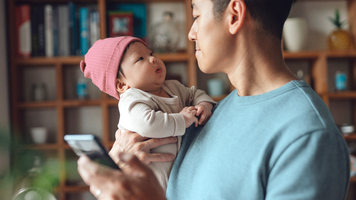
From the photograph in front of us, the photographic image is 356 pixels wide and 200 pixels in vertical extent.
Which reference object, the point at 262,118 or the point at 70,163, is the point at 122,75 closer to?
the point at 262,118

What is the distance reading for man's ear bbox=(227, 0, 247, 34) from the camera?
74 cm

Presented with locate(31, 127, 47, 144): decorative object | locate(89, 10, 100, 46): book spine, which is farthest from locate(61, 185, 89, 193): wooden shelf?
locate(89, 10, 100, 46): book spine

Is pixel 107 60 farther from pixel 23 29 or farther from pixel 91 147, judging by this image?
pixel 23 29

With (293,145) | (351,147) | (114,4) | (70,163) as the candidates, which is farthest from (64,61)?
(351,147)

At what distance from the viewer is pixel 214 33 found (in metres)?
0.78

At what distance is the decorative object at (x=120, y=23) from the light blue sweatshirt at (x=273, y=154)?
6.91 feet

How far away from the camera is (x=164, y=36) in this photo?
8.79 feet

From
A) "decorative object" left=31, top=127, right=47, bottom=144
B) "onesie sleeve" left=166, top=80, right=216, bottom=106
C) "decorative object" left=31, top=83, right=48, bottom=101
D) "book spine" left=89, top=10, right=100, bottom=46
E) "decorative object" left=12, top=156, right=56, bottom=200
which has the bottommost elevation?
"decorative object" left=12, top=156, right=56, bottom=200

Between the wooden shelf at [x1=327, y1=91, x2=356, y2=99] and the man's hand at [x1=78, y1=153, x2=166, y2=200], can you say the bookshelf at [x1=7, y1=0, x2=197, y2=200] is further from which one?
the man's hand at [x1=78, y1=153, x2=166, y2=200]

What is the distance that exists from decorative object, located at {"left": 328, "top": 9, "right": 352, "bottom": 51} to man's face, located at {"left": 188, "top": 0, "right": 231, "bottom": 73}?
2.45 m

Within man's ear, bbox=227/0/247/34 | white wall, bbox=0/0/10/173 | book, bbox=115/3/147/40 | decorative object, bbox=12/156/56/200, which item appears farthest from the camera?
book, bbox=115/3/147/40

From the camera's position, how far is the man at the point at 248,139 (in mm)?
549

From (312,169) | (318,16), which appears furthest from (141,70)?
(318,16)

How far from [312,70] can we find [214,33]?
8.21 feet
